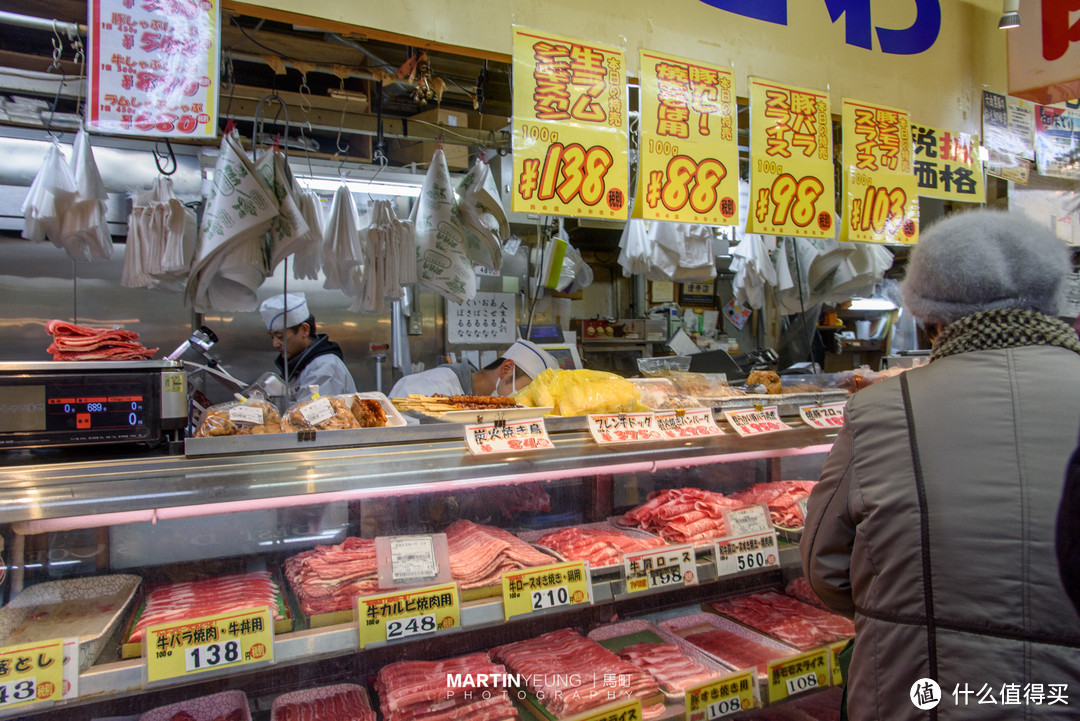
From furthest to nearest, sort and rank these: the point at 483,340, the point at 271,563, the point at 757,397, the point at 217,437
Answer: the point at 483,340 → the point at 757,397 → the point at 271,563 → the point at 217,437

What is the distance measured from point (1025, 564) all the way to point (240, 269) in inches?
114

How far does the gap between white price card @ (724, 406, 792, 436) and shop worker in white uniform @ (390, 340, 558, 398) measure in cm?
153

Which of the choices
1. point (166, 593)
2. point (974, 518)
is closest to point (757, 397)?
point (974, 518)

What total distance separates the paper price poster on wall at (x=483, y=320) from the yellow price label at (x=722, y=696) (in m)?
4.66

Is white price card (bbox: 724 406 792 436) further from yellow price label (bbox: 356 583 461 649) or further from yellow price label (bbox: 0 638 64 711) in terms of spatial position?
yellow price label (bbox: 0 638 64 711)

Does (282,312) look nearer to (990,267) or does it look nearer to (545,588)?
(545,588)

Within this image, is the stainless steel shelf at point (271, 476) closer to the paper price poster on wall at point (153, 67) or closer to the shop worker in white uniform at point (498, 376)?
the paper price poster on wall at point (153, 67)

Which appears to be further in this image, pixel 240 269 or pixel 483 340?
pixel 483 340

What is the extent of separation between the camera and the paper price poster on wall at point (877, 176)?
3320 mm

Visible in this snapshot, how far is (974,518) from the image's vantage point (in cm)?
146

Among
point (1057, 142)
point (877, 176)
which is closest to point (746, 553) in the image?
point (877, 176)

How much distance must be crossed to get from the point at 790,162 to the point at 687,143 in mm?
598

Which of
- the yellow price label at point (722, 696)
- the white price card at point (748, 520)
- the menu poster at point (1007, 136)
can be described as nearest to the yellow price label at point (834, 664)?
the yellow price label at point (722, 696)

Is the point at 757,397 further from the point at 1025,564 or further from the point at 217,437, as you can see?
the point at 217,437
